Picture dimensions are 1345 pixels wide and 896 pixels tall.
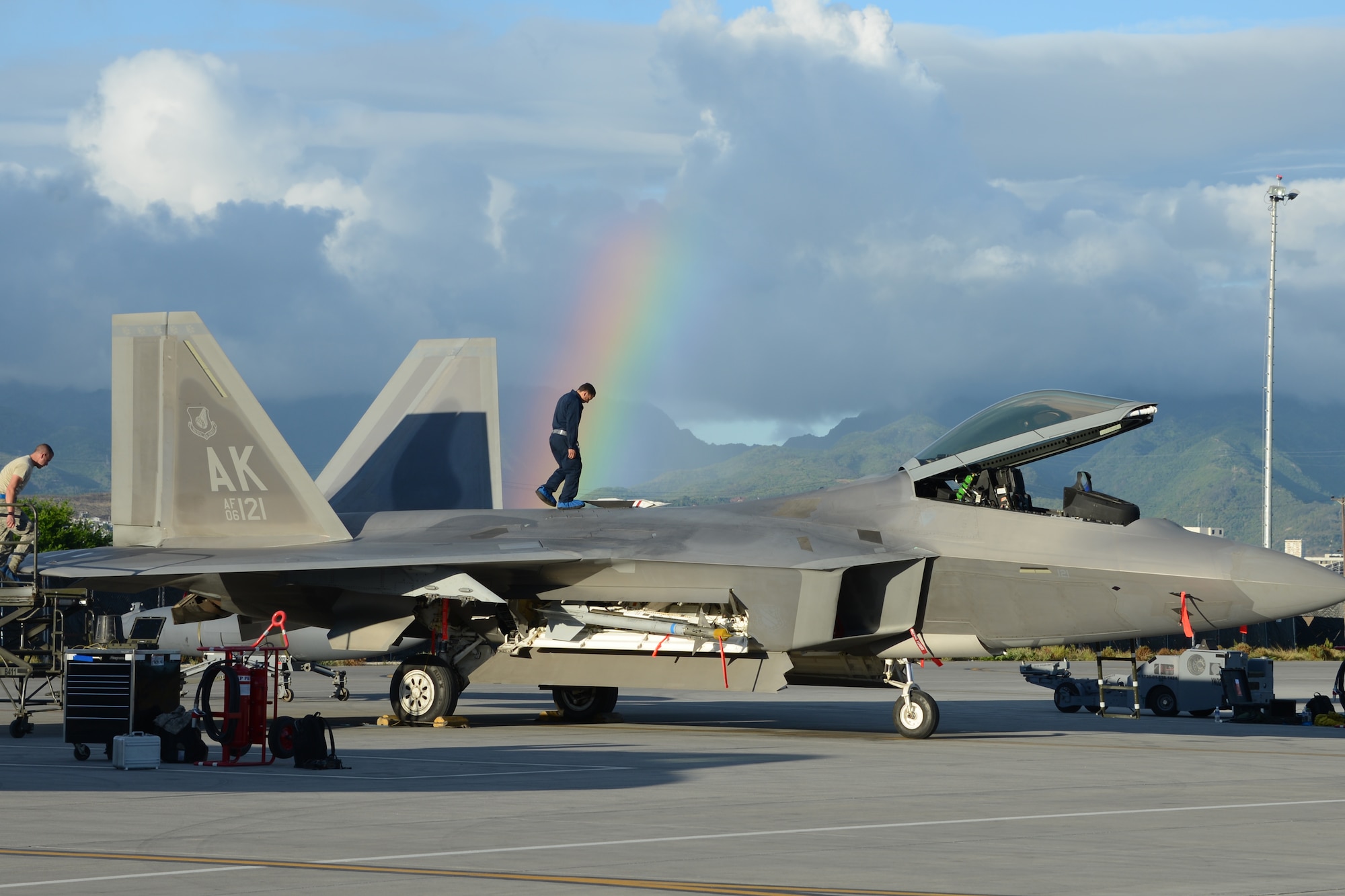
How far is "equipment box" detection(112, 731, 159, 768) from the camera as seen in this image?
519 inches

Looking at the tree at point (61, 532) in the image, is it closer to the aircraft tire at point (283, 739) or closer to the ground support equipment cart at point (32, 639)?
the ground support equipment cart at point (32, 639)

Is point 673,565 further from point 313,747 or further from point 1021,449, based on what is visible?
point 313,747

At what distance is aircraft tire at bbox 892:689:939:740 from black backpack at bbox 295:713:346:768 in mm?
7079

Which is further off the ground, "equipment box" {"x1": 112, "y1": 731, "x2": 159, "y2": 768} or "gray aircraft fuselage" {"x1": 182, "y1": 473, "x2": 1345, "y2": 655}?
"gray aircraft fuselage" {"x1": 182, "y1": 473, "x2": 1345, "y2": 655}

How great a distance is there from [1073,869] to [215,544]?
14.1m

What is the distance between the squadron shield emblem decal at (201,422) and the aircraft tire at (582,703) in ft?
19.9

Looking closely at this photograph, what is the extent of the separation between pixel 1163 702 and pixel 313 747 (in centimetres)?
1507

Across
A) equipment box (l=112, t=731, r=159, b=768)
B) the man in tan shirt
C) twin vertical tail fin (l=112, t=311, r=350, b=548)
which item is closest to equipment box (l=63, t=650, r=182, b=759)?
equipment box (l=112, t=731, r=159, b=768)

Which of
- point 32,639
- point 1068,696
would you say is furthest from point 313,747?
point 1068,696

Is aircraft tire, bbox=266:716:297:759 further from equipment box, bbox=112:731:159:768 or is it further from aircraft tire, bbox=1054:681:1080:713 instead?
aircraft tire, bbox=1054:681:1080:713

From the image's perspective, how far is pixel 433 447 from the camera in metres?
24.3

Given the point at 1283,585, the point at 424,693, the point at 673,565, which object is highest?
the point at 673,565

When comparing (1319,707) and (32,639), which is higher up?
(32,639)

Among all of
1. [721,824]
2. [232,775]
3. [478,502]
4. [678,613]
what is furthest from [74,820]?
[478,502]
